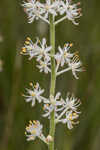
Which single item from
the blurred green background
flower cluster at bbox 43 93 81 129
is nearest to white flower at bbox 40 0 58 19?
flower cluster at bbox 43 93 81 129

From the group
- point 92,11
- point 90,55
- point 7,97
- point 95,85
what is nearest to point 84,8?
point 92,11

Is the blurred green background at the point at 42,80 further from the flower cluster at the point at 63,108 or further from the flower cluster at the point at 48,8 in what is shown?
the flower cluster at the point at 48,8

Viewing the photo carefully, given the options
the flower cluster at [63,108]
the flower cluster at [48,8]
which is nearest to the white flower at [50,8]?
the flower cluster at [48,8]

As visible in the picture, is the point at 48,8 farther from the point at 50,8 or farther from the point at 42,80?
the point at 42,80

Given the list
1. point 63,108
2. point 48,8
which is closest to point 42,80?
point 63,108

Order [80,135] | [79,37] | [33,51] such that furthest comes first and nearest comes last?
[79,37], [80,135], [33,51]

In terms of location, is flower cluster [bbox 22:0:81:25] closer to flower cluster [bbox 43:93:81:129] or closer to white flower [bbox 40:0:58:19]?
white flower [bbox 40:0:58:19]

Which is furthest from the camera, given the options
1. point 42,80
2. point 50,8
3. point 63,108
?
point 42,80

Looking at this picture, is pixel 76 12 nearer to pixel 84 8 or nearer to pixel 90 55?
pixel 90 55
